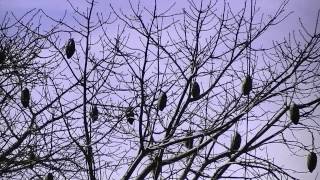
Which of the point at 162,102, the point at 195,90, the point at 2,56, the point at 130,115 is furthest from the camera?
the point at 2,56

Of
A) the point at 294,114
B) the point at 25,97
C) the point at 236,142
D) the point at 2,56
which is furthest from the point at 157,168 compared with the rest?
the point at 2,56

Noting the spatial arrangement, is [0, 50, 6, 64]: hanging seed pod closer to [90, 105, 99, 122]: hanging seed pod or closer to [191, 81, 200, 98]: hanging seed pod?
[90, 105, 99, 122]: hanging seed pod

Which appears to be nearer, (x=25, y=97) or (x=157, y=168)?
(x=157, y=168)

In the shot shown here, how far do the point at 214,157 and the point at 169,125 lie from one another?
66 centimetres

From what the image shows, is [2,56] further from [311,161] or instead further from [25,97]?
[311,161]

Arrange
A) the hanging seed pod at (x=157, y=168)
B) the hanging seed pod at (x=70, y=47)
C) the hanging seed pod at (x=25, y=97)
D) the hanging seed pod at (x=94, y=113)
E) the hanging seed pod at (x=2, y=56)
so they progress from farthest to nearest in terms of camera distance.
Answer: the hanging seed pod at (x=2, y=56)
the hanging seed pod at (x=25, y=97)
the hanging seed pod at (x=94, y=113)
the hanging seed pod at (x=70, y=47)
the hanging seed pod at (x=157, y=168)

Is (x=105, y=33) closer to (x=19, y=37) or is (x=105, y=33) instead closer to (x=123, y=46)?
(x=123, y=46)

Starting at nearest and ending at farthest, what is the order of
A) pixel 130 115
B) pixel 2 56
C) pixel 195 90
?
pixel 195 90 < pixel 130 115 < pixel 2 56

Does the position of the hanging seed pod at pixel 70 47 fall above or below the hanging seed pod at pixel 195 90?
above

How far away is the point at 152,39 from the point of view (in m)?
5.55

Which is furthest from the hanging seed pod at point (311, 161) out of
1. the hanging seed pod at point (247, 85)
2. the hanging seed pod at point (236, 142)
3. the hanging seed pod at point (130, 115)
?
the hanging seed pod at point (130, 115)

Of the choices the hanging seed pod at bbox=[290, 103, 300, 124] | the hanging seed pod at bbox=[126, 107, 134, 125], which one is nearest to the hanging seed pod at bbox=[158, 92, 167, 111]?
the hanging seed pod at bbox=[126, 107, 134, 125]

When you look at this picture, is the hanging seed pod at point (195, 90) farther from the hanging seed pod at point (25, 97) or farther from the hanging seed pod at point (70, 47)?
the hanging seed pod at point (25, 97)

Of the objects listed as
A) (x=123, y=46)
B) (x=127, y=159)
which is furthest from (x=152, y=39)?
(x=127, y=159)
